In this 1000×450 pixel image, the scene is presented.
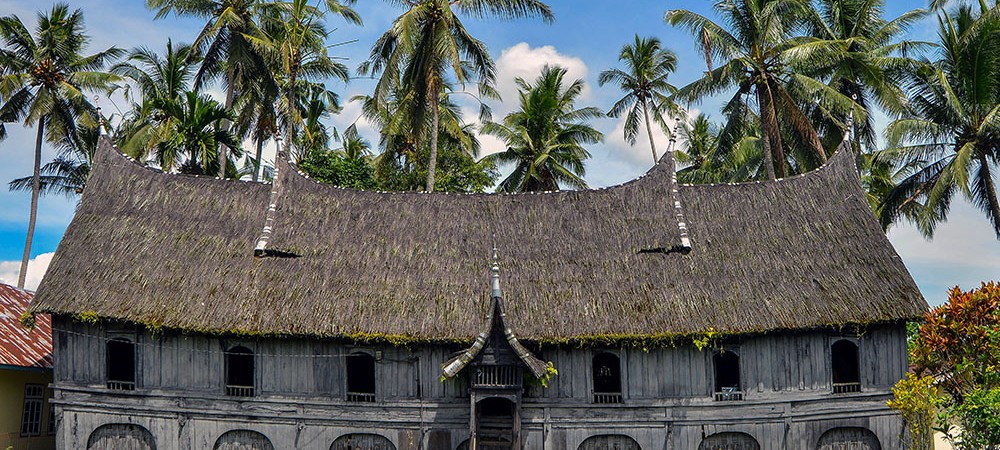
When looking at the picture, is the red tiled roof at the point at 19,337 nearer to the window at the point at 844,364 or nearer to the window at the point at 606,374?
the window at the point at 606,374

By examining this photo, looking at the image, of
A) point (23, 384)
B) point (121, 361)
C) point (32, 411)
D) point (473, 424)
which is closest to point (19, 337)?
point (23, 384)

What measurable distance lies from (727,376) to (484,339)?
21.8ft

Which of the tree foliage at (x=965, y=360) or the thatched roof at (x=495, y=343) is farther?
the thatched roof at (x=495, y=343)

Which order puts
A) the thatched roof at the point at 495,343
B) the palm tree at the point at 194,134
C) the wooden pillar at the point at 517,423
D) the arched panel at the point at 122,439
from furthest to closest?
the palm tree at the point at 194,134, the arched panel at the point at 122,439, the wooden pillar at the point at 517,423, the thatched roof at the point at 495,343

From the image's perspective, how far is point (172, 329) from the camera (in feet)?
75.2

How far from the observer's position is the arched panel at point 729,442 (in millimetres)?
23062

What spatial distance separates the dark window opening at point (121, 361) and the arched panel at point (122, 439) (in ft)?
3.45

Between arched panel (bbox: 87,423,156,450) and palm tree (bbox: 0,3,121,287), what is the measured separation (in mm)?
19672

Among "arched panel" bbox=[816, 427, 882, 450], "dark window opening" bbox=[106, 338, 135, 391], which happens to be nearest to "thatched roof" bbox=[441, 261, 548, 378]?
"arched panel" bbox=[816, 427, 882, 450]

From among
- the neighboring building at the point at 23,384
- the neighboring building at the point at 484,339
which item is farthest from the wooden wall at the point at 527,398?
the neighboring building at the point at 23,384

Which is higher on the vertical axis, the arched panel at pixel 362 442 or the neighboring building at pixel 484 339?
the neighboring building at pixel 484 339

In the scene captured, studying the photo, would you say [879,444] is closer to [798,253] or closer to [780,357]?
[780,357]

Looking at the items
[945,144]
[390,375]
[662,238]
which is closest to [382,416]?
[390,375]

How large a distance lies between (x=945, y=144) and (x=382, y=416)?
20656 millimetres
